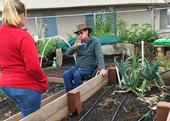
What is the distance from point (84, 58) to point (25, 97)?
7.10 ft

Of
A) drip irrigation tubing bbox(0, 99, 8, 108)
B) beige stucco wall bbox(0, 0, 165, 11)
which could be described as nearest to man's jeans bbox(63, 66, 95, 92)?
drip irrigation tubing bbox(0, 99, 8, 108)

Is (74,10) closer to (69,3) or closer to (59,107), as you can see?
(69,3)

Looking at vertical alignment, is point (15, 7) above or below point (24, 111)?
above

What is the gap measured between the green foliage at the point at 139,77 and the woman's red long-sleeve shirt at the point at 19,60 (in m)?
1.87

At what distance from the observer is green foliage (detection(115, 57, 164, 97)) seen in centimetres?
496

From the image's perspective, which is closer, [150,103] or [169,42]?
[150,103]

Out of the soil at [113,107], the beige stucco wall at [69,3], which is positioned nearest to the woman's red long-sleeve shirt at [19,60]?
the soil at [113,107]

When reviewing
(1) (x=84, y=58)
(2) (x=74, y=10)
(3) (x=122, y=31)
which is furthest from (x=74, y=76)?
(2) (x=74, y=10)

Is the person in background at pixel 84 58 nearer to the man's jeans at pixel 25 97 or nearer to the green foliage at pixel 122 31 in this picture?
the man's jeans at pixel 25 97

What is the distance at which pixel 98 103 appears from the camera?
15.5 ft

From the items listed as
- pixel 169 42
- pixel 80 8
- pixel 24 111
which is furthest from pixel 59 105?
pixel 80 8

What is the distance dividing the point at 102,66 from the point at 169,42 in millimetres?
3354

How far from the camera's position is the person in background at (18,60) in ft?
10.5

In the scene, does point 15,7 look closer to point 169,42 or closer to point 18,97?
point 18,97
